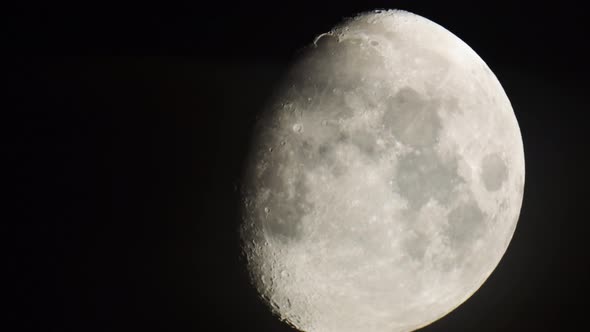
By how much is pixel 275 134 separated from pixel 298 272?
1.61 feet

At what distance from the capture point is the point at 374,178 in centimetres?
187

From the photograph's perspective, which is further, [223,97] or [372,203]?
[223,97]

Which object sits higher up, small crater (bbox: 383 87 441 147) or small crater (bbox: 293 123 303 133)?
small crater (bbox: 383 87 441 147)

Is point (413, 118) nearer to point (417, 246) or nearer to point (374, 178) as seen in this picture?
point (374, 178)

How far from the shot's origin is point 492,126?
6.81 ft

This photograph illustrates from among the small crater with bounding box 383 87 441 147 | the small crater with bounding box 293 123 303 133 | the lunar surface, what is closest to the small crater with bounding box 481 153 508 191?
the lunar surface

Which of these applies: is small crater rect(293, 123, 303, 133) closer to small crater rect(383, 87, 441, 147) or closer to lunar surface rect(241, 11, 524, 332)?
lunar surface rect(241, 11, 524, 332)

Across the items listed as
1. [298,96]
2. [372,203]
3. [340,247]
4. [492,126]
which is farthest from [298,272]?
[492,126]

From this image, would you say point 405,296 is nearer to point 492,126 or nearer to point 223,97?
point 492,126

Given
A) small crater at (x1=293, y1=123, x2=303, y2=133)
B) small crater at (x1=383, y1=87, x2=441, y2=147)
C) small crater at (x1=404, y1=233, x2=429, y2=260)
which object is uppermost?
small crater at (x1=383, y1=87, x2=441, y2=147)

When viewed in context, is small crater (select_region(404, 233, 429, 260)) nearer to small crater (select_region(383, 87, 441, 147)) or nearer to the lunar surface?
the lunar surface

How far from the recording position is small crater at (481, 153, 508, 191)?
2023mm

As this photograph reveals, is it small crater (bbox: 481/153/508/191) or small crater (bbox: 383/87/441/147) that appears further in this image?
small crater (bbox: 481/153/508/191)

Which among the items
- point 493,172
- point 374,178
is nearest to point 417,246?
point 374,178
